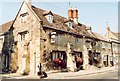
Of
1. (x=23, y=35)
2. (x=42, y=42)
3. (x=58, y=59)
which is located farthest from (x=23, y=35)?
(x=58, y=59)

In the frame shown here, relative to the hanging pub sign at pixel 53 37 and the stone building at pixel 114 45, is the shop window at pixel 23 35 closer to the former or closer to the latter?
the hanging pub sign at pixel 53 37

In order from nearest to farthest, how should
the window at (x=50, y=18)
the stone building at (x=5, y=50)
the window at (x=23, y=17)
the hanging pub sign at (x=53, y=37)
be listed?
the hanging pub sign at (x=53, y=37), the window at (x=23, y=17), the stone building at (x=5, y=50), the window at (x=50, y=18)

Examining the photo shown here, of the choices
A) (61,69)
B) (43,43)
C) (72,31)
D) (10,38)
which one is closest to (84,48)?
(72,31)

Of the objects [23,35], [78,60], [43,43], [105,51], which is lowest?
[78,60]

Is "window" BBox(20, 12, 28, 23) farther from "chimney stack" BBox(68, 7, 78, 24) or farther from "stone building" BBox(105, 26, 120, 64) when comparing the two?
"stone building" BBox(105, 26, 120, 64)

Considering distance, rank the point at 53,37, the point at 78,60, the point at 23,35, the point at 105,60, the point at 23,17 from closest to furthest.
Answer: the point at 53,37 → the point at 23,35 → the point at 23,17 → the point at 78,60 → the point at 105,60

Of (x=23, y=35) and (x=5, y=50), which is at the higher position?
(x=23, y=35)

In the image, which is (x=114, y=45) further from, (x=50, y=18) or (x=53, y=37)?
(x=53, y=37)

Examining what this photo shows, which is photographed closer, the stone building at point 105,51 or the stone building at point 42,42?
the stone building at point 42,42

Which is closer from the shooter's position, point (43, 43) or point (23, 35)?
point (43, 43)

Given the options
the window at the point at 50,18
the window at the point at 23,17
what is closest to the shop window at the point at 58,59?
the window at the point at 50,18

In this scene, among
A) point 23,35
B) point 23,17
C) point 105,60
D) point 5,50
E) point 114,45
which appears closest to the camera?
point 23,35

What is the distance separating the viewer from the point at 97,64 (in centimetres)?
2569

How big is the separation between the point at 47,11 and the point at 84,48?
607cm
